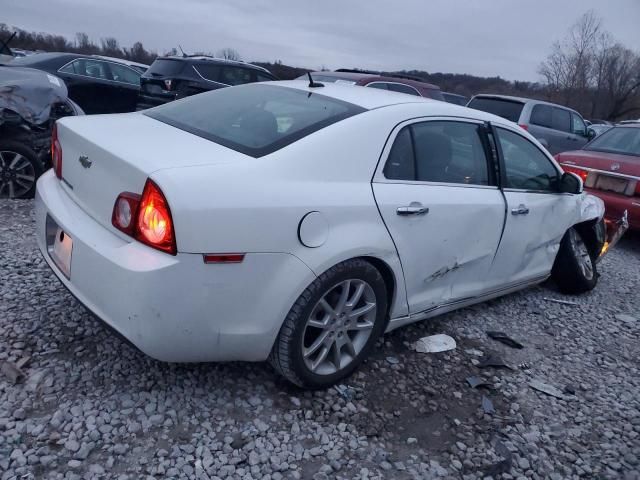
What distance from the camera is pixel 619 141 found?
23.3 ft

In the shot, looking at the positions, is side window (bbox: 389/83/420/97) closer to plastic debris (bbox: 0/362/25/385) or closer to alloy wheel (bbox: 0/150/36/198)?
alloy wheel (bbox: 0/150/36/198)

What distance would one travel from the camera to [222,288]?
227 centimetres

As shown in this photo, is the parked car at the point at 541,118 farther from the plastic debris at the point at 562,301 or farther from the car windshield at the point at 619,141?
the plastic debris at the point at 562,301

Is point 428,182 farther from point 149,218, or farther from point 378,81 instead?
point 378,81

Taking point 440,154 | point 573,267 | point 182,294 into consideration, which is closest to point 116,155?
point 182,294

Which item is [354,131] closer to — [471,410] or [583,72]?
[471,410]

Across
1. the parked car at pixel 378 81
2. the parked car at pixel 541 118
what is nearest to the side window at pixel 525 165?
the parked car at pixel 378 81

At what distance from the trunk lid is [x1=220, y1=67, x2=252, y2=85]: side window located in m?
8.30

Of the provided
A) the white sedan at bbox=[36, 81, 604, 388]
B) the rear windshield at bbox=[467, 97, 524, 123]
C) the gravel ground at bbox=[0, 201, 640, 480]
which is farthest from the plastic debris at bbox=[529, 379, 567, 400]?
the rear windshield at bbox=[467, 97, 524, 123]

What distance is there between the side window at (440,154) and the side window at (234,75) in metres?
8.18

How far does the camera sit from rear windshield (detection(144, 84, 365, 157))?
8.83 feet

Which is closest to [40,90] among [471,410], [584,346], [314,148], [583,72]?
[314,148]

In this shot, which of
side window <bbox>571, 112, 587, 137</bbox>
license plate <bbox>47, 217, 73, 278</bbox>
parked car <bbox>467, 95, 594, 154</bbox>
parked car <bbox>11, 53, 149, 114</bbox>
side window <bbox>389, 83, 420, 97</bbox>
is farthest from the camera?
side window <bbox>571, 112, 587, 137</bbox>

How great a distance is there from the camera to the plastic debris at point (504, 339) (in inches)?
146
